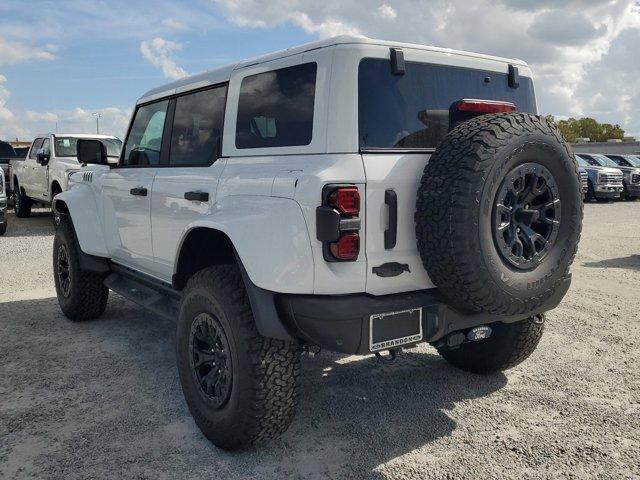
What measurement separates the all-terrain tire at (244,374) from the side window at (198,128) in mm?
831

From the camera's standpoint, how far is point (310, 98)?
2.75 m

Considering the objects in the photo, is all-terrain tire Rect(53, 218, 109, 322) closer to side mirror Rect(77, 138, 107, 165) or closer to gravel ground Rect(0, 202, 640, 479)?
gravel ground Rect(0, 202, 640, 479)

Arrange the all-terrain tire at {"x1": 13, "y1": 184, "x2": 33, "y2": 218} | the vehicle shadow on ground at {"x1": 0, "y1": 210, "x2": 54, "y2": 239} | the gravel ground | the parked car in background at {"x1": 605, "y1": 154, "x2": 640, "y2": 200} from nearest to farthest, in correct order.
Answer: the gravel ground → the vehicle shadow on ground at {"x1": 0, "y1": 210, "x2": 54, "y2": 239} → the all-terrain tire at {"x1": 13, "y1": 184, "x2": 33, "y2": 218} → the parked car in background at {"x1": 605, "y1": 154, "x2": 640, "y2": 200}

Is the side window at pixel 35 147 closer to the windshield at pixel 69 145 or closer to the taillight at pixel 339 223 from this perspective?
the windshield at pixel 69 145

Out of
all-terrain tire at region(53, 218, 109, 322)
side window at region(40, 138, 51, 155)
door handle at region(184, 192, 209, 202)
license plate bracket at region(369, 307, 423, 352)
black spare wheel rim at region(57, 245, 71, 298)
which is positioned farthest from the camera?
side window at region(40, 138, 51, 155)

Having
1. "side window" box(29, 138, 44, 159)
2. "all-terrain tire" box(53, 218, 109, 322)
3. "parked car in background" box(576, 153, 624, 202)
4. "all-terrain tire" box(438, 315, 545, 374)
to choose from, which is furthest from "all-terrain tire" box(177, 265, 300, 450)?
"parked car in background" box(576, 153, 624, 202)

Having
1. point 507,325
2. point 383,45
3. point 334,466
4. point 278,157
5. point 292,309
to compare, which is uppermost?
point 383,45

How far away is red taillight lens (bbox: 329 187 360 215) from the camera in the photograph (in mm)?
2451

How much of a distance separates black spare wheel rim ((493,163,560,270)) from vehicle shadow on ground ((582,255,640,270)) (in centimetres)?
565

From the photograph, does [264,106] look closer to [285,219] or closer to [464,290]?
[285,219]

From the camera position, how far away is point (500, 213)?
2.55m

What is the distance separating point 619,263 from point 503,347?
5.22m

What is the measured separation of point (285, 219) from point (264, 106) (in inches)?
31.4

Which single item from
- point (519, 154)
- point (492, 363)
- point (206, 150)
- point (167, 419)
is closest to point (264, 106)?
point (206, 150)
